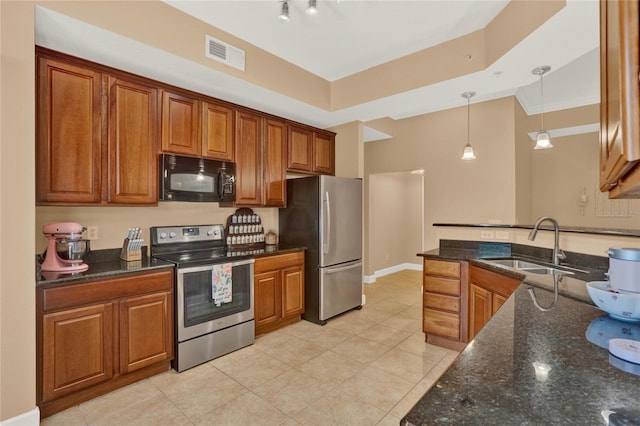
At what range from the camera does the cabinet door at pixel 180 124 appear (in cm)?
289

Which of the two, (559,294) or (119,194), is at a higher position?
(119,194)

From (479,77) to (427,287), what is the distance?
2.04m

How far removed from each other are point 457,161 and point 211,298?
14.6 feet

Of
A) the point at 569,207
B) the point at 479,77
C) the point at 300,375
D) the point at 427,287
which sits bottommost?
the point at 300,375

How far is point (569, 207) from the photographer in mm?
5449

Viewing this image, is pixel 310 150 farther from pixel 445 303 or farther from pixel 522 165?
pixel 522 165

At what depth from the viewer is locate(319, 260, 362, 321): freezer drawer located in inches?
147

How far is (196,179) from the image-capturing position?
3092mm

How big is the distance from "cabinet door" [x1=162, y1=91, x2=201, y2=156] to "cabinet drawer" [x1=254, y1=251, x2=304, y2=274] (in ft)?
4.19

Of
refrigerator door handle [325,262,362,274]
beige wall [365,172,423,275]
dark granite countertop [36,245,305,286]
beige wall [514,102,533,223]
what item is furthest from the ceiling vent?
beige wall [514,102,533,223]

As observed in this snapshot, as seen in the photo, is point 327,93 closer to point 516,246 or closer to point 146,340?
point 516,246

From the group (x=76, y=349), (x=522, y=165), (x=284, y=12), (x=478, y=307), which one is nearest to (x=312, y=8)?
(x=284, y=12)

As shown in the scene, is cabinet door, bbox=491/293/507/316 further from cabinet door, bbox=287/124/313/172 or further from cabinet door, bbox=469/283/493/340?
cabinet door, bbox=287/124/313/172
